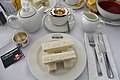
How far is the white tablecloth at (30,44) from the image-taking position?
0.57 metres

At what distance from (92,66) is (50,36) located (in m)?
0.23

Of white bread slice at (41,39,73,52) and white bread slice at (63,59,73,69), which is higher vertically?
white bread slice at (41,39,73,52)

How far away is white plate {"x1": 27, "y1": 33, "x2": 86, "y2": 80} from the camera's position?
549 mm

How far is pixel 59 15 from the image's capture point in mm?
668

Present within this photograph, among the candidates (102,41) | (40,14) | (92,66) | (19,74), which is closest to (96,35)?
(102,41)

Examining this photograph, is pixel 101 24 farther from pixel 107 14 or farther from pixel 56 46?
pixel 56 46

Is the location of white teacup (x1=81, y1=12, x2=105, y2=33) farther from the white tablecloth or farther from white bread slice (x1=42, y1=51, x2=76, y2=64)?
white bread slice (x1=42, y1=51, x2=76, y2=64)

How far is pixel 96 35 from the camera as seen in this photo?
0.69m

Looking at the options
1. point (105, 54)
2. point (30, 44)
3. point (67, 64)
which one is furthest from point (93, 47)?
point (30, 44)

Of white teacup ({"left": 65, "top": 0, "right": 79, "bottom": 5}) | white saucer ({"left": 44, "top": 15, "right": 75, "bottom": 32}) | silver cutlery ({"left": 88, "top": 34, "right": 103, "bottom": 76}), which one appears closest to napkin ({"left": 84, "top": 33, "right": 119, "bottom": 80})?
silver cutlery ({"left": 88, "top": 34, "right": 103, "bottom": 76})

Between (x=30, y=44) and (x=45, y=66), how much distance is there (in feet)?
0.47

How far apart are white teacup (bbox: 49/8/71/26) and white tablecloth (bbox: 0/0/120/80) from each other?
0.23 ft

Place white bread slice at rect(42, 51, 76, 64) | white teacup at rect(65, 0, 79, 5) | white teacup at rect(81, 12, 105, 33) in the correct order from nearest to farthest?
white bread slice at rect(42, 51, 76, 64)
white teacup at rect(81, 12, 105, 33)
white teacup at rect(65, 0, 79, 5)

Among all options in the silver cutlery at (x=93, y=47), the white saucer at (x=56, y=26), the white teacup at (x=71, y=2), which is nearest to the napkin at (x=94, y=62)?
the silver cutlery at (x=93, y=47)
